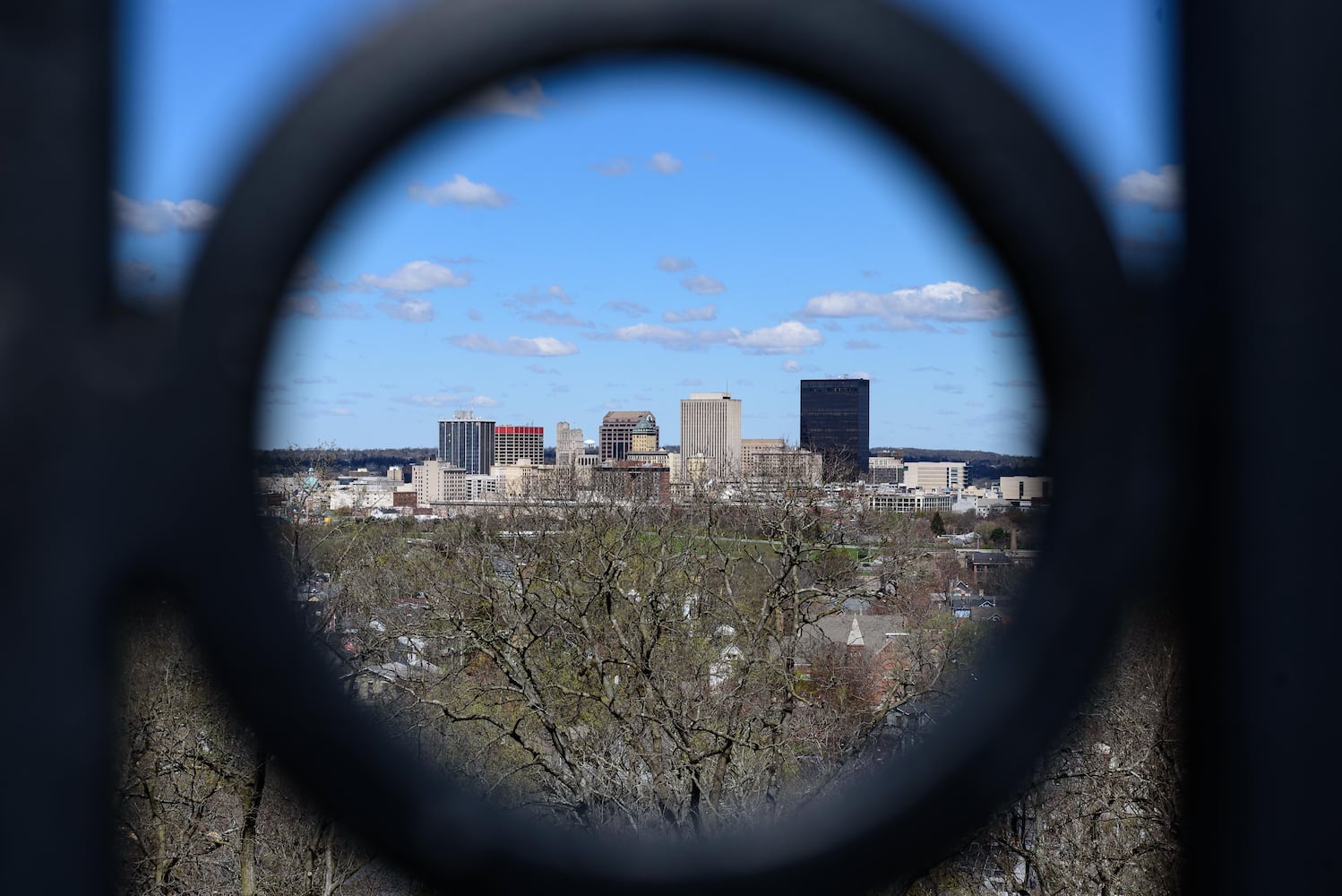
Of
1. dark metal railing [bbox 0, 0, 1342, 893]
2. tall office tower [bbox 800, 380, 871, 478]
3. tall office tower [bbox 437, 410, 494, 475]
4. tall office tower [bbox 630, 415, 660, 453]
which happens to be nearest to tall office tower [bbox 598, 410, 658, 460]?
tall office tower [bbox 630, 415, 660, 453]

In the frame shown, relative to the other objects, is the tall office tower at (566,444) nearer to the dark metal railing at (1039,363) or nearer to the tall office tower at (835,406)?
the tall office tower at (835,406)

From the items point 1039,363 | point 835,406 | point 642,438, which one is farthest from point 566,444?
point 1039,363

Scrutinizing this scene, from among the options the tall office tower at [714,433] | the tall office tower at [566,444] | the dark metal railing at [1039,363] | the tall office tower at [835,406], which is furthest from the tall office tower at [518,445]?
the dark metal railing at [1039,363]

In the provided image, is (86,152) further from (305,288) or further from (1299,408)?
(1299,408)

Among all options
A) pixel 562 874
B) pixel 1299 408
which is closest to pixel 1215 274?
pixel 1299 408

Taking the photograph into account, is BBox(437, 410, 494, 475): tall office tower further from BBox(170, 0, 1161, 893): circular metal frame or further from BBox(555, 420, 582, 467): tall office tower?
BBox(170, 0, 1161, 893): circular metal frame
